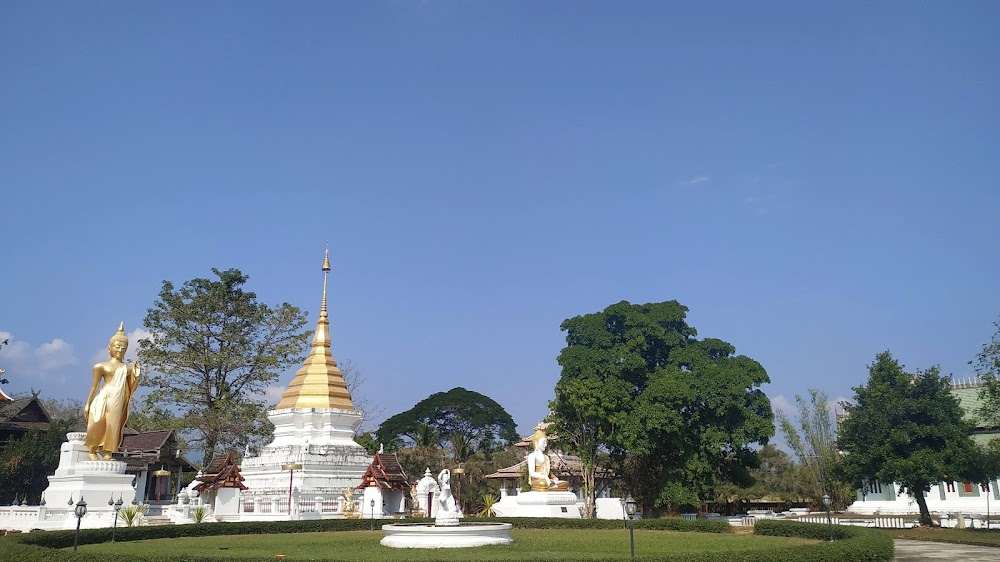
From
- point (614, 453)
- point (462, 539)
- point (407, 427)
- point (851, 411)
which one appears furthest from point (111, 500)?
point (407, 427)

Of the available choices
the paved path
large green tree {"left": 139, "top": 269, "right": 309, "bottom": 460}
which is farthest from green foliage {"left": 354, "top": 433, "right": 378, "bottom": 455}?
the paved path

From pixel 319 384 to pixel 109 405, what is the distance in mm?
12388

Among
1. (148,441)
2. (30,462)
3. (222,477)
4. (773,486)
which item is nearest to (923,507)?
(773,486)

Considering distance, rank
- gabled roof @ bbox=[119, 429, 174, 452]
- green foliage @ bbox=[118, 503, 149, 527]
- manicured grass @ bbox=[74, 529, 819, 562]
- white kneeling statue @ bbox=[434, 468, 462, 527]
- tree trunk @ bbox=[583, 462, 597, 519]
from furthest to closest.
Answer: gabled roof @ bbox=[119, 429, 174, 452]
tree trunk @ bbox=[583, 462, 597, 519]
green foliage @ bbox=[118, 503, 149, 527]
white kneeling statue @ bbox=[434, 468, 462, 527]
manicured grass @ bbox=[74, 529, 819, 562]

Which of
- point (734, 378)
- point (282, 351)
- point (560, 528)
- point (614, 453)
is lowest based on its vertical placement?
point (560, 528)

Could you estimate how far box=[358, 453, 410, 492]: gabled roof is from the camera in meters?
34.0

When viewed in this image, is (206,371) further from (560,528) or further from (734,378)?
(734,378)

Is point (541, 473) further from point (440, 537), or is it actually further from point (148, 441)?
point (148, 441)

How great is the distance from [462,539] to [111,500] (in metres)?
16.5

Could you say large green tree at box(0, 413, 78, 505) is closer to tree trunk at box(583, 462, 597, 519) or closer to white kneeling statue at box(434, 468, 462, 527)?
white kneeling statue at box(434, 468, 462, 527)

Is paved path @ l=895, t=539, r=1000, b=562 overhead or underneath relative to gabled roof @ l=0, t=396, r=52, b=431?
underneath

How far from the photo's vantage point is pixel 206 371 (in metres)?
45.4

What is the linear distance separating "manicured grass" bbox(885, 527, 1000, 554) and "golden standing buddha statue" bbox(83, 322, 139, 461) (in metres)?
28.5

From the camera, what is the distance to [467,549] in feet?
59.2
